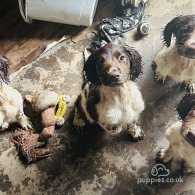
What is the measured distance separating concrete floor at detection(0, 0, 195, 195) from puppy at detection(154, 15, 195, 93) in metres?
0.20

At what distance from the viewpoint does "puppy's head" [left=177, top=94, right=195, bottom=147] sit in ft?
8.08

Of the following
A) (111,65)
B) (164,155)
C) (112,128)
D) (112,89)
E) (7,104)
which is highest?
(111,65)

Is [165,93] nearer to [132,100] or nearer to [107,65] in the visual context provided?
[132,100]

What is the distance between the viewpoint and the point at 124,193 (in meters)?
2.97

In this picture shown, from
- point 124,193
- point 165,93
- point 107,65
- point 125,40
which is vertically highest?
point 107,65

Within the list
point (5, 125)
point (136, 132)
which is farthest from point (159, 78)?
point (5, 125)

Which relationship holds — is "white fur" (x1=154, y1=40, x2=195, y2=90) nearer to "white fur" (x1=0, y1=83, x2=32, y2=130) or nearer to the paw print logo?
the paw print logo

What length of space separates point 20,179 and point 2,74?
0.84m

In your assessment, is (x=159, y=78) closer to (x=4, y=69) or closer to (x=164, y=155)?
(x=164, y=155)

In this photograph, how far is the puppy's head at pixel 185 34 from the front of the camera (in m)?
2.81

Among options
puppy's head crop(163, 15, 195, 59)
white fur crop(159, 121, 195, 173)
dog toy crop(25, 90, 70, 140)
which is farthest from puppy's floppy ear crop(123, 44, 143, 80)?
dog toy crop(25, 90, 70, 140)

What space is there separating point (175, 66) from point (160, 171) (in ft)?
2.71

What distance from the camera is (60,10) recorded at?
3412 millimetres

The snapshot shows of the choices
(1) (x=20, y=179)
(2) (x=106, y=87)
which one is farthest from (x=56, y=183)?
(2) (x=106, y=87)
